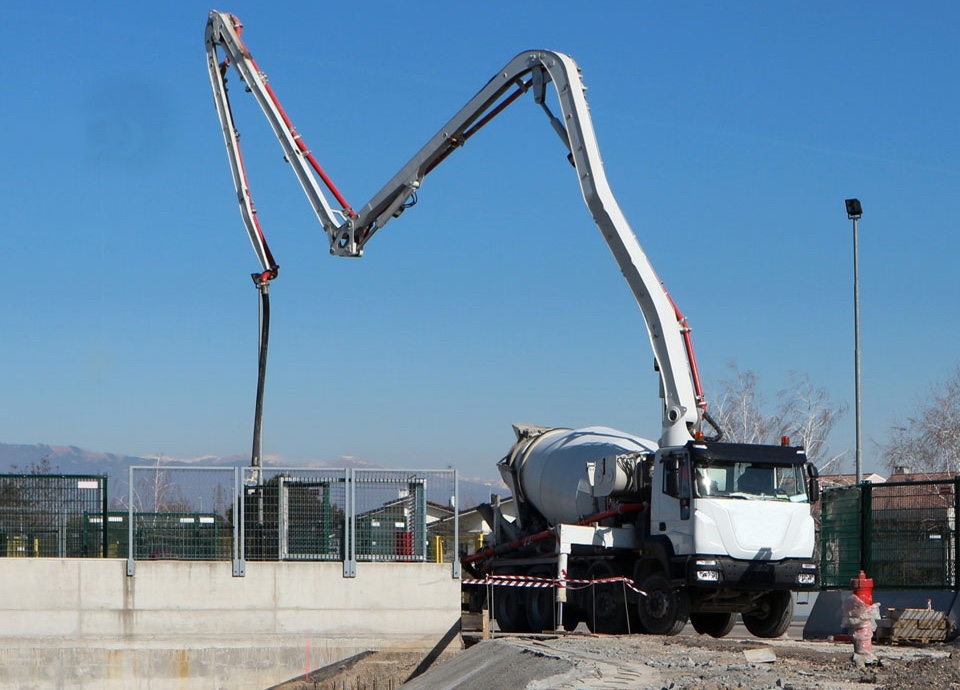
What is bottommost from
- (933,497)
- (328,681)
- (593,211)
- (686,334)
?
(328,681)

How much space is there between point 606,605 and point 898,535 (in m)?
5.00

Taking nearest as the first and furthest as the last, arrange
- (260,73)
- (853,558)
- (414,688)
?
(414,688)
(853,558)
(260,73)

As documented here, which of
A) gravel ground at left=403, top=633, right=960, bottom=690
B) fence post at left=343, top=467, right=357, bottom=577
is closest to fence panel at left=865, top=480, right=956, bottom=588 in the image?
gravel ground at left=403, top=633, right=960, bottom=690

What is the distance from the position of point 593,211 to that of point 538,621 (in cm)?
716

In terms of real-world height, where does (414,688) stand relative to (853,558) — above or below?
below

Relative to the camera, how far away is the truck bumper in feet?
61.4

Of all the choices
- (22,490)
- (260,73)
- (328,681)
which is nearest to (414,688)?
(328,681)

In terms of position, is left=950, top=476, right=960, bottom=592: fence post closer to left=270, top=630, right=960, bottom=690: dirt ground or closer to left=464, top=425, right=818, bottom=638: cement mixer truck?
left=464, top=425, right=818, bottom=638: cement mixer truck

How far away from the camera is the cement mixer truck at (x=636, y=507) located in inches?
751

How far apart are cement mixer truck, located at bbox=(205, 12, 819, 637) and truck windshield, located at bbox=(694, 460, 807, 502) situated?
21 mm

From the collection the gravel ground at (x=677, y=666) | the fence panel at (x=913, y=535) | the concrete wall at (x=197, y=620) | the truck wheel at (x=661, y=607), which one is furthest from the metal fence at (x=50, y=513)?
the fence panel at (x=913, y=535)

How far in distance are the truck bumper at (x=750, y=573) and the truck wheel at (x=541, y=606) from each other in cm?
360

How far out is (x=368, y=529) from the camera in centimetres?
2156

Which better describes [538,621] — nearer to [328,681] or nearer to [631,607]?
[631,607]
